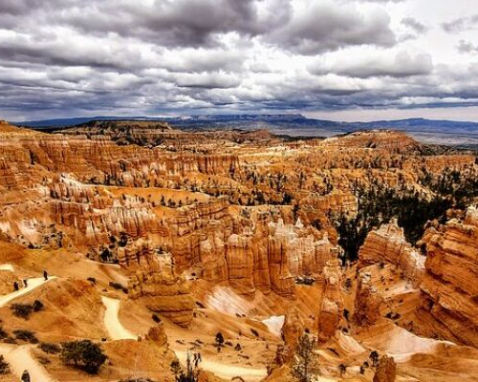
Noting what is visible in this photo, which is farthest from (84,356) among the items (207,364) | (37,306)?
(207,364)

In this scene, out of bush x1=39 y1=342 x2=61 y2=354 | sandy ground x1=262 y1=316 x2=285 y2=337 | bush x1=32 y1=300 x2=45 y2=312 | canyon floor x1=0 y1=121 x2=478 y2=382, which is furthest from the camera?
sandy ground x1=262 y1=316 x2=285 y2=337

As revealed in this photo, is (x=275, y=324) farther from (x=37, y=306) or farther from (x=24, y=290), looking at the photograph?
(x=37, y=306)

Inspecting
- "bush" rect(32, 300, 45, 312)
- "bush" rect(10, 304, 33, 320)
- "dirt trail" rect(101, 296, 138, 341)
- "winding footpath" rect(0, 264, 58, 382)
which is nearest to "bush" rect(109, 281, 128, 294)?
"dirt trail" rect(101, 296, 138, 341)

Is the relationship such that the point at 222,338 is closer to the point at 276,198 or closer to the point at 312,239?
the point at 312,239

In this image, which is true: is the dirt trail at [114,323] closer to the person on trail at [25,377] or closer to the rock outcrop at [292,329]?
the person on trail at [25,377]

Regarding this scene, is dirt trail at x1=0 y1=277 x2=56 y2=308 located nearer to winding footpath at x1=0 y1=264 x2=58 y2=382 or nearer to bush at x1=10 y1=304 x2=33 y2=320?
bush at x1=10 y1=304 x2=33 y2=320
